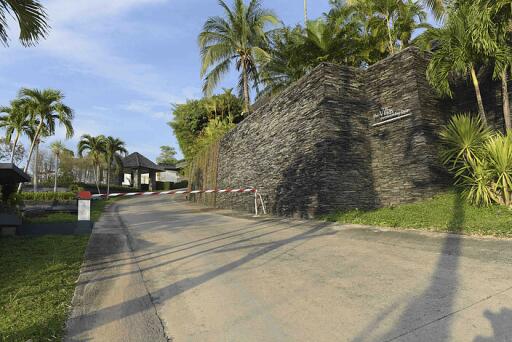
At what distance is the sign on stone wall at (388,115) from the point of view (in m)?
10.9

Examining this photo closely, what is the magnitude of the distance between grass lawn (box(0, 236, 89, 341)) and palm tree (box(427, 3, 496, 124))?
9.57m

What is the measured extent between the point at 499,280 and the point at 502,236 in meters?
2.63

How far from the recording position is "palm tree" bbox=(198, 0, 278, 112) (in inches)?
842

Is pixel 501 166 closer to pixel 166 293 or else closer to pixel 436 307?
pixel 436 307

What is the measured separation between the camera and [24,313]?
382 cm

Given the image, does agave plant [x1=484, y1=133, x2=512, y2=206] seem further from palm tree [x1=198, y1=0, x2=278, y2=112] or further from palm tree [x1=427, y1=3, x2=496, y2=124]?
palm tree [x1=198, y1=0, x2=278, y2=112]

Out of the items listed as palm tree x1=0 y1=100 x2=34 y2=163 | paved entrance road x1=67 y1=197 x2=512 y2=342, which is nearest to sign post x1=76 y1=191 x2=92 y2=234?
paved entrance road x1=67 y1=197 x2=512 y2=342

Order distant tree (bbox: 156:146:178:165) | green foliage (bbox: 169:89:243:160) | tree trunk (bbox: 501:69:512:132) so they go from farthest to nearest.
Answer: distant tree (bbox: 156:146:178:165) < green foliage (bbox: 169:89:243:160) < tree trunk (bbox: 501:69:512:132)

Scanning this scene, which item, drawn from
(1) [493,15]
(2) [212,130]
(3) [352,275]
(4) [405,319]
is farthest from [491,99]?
(2) [212,130]

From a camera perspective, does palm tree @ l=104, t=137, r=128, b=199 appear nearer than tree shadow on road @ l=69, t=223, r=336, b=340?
No

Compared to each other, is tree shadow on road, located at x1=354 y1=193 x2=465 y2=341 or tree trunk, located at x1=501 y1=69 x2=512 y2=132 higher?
tree trunk, located at x1=501 y1=69 x2=512 y2=132

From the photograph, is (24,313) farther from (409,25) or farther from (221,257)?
(409,25)

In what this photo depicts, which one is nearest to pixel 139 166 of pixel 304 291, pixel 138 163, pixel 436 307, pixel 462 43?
pixel 138 163

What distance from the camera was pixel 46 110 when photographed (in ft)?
73.6
